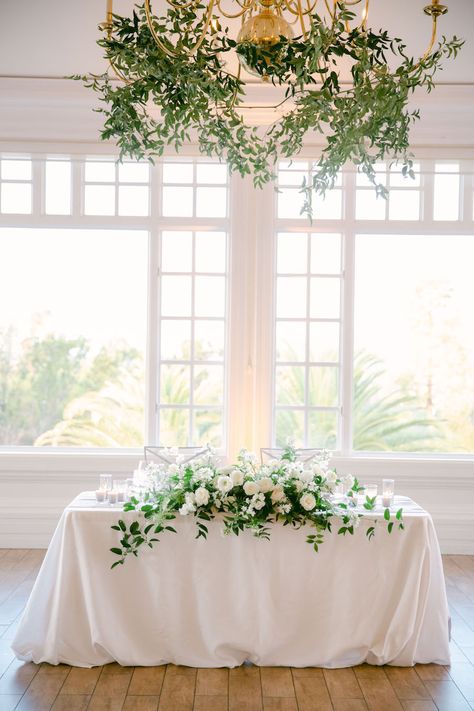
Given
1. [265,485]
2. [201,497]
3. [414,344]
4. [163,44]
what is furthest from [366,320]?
[163,44]

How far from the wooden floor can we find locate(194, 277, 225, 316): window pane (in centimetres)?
322

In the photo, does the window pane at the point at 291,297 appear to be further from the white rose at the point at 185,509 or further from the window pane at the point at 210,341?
the white rose at the point at 185,509

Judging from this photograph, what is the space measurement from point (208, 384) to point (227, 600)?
289 centimetres

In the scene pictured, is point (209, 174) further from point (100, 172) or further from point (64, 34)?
point (64, 34)

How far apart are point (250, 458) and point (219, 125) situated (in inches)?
67.1

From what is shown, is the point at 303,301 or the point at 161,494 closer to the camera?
the point at 161,494

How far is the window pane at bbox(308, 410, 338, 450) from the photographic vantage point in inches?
260

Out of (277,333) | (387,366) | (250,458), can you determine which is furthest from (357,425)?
(250,458)

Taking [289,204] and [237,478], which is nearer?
[237,478]

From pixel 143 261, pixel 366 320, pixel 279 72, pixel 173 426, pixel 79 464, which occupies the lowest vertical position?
pixel 79 464

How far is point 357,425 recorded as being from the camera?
22.5 feet

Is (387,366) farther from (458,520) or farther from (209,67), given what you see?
(209,67)

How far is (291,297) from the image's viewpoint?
6613 mm

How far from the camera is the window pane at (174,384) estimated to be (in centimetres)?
659
